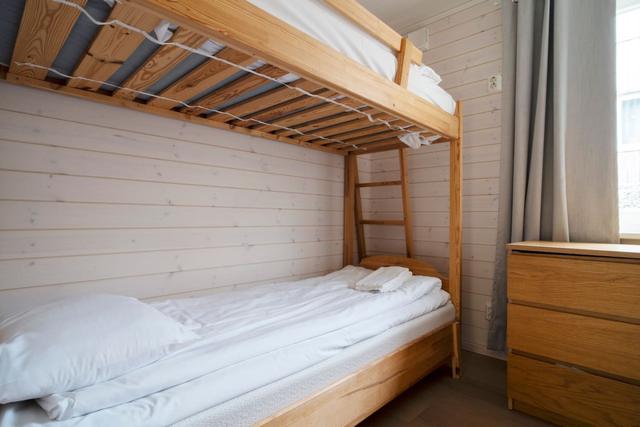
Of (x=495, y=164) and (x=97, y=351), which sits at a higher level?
(x=495, y=164)

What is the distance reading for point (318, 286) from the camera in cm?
214

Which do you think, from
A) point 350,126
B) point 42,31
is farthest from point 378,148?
point 42,31

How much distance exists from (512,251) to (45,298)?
2.27 m

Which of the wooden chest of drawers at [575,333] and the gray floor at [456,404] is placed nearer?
the wooden chest of drawers at [575,333]

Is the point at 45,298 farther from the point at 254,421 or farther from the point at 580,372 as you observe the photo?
the point at 580,372

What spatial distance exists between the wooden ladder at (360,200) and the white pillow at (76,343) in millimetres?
1928

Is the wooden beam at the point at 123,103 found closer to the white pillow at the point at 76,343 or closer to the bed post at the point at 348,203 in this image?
the bed post at the point at 348,203

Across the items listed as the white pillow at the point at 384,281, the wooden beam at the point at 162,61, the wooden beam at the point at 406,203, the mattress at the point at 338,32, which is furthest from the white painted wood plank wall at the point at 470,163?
the wooden beam at the point at 162,61

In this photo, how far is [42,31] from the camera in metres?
1.10

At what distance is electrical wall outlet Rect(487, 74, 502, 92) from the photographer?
2.37 m

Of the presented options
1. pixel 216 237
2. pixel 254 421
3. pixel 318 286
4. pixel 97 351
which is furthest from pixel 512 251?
pixel 97 351

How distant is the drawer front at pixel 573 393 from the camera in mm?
1472

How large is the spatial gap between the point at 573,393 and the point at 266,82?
2.01 meters

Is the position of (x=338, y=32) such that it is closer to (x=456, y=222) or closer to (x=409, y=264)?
(x=456, y=222)
